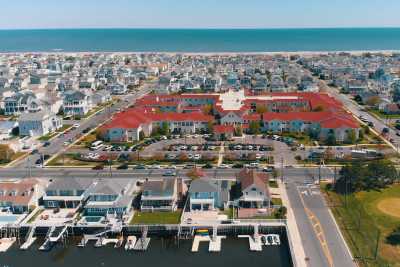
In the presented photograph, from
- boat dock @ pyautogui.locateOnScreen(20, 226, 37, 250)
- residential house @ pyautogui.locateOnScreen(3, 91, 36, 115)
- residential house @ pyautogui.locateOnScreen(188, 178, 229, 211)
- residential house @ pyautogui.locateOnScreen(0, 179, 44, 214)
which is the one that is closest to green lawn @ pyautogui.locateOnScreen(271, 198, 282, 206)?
residential house @ pyautogui.locateOnScreen(188, 178, 229, 211)

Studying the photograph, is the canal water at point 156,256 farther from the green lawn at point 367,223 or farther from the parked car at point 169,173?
the parked car at point 169,173

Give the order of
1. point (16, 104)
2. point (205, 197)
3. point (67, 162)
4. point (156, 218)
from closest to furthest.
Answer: point (156, 218) < point (205, 197) < point (67, 162) < point (16, 104)

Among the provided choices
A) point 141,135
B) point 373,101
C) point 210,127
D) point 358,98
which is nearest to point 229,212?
point 210,127

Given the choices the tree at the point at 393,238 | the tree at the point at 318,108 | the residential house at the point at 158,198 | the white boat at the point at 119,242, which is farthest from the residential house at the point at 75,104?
the tree at the point at 393,238

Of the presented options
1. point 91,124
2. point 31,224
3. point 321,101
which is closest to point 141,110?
point 91,124

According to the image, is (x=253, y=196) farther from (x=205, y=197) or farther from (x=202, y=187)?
(x=202, y=187)

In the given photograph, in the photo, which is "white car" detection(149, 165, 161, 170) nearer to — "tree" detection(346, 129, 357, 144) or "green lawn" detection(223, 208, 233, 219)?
"green lawn" detection(223, 208, 233, 219)
